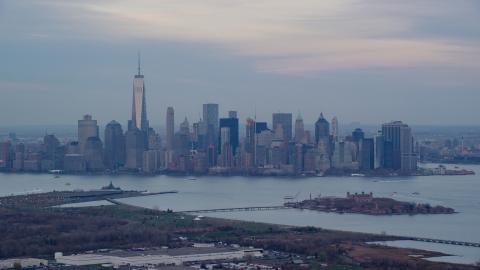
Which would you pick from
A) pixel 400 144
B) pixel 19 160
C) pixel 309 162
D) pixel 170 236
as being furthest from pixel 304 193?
pixel 19 160

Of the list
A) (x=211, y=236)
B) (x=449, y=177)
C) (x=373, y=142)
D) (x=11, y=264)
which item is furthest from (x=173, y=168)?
(x=11, y=264)

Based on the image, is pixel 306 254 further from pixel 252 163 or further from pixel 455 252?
pixel 252 163

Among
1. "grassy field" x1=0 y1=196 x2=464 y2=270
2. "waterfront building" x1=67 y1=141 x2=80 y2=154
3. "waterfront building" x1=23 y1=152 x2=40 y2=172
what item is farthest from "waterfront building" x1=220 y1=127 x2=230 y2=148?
"grassy field" x1=0 y1=196 x2=464 y2=270

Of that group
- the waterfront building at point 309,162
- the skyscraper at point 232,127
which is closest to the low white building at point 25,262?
the waterfront building at point 309,162

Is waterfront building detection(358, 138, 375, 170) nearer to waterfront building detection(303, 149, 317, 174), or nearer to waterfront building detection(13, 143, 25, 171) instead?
waterfront building detection(303, 149, 317, 174)

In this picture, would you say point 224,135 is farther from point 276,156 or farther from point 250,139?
point 276,156
